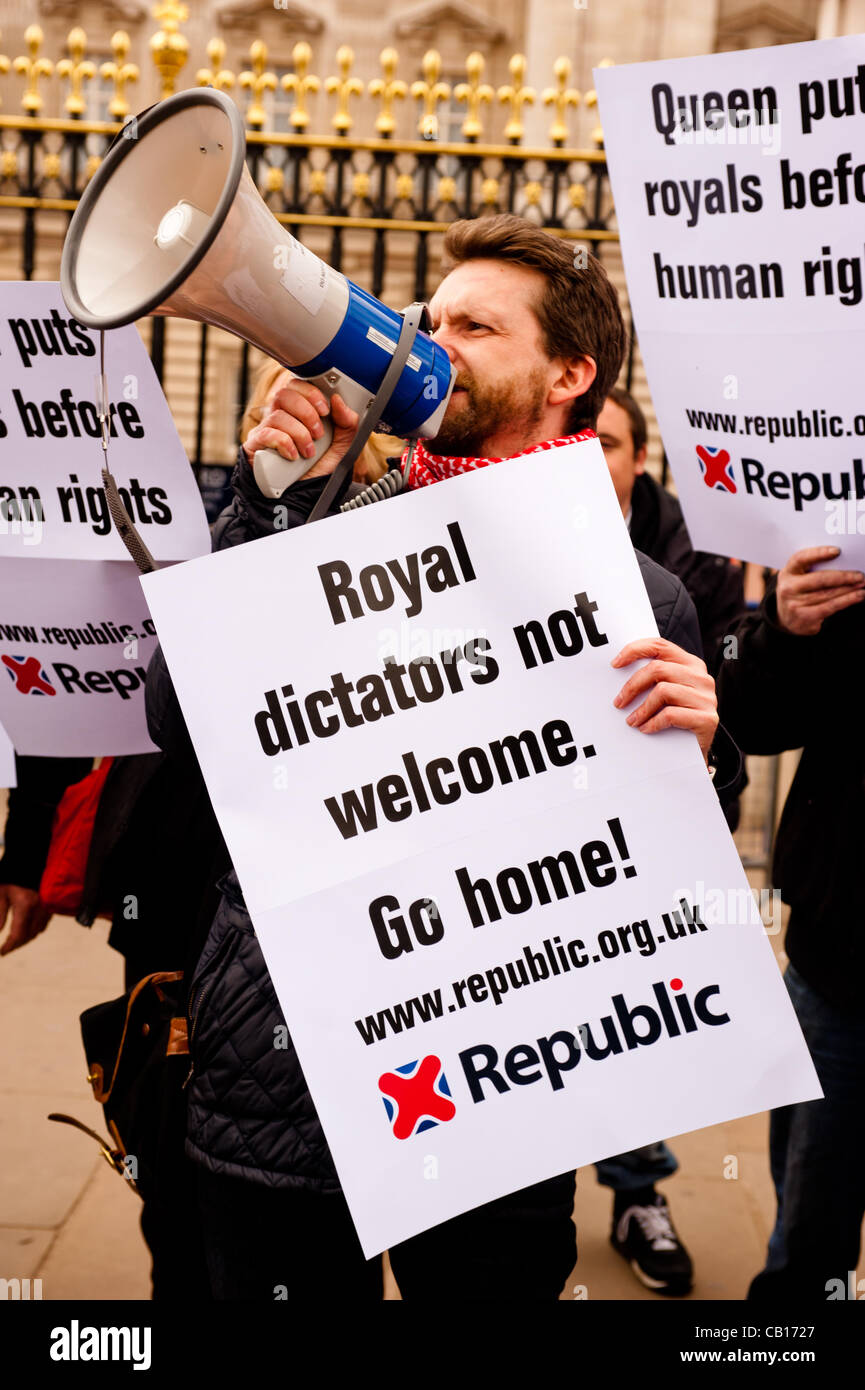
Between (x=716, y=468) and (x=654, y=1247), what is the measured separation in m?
2.14

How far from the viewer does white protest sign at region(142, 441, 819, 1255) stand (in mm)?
1551

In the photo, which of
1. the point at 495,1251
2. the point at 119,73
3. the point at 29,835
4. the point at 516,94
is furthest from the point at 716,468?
the point at 516,94

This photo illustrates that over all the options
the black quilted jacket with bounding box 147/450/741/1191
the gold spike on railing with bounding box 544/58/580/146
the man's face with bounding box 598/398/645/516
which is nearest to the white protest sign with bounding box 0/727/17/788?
the black quilted jacket with bounding box 147/450/741/1191

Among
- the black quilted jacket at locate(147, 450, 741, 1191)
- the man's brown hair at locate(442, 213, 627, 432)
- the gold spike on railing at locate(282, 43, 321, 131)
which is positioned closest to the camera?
the black quilted jacket at locate(147, 450, 741, 1191)

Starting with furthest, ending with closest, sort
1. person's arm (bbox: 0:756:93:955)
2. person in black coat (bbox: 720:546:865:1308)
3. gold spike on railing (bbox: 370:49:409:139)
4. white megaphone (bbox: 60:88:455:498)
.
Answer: gold spike on railing (bbox: 370:49:409:139), person's arm (bbox: 0:756:93:955), person in black coat (bbox: 720:546:865:1308), white megaphone (bbox: 60:88:455:498)

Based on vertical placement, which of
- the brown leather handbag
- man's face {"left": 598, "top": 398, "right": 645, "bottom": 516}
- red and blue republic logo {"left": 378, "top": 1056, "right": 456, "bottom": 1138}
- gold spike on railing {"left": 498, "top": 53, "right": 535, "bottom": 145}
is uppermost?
gold spike on railing {"left": 498, "top": 53, "right": 535, "bottom": 145}

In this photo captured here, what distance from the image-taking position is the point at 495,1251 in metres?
1.79

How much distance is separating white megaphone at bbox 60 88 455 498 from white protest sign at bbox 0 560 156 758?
0.69 metres

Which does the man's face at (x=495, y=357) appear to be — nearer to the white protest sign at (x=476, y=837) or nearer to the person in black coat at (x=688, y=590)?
the white protest sign at (x=476, y=837)

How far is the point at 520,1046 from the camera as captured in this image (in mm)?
1577

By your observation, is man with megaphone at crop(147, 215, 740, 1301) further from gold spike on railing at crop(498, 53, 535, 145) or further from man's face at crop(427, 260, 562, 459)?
gold spike on railing at crop(498, 53, 535, 145)

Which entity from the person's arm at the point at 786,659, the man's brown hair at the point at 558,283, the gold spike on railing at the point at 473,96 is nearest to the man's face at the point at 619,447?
the person's arm at the point at 786,659

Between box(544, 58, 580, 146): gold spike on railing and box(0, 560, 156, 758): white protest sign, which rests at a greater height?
box(544, 58, 580, 146): gold spike on railing

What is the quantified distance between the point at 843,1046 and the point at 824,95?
1567mm
